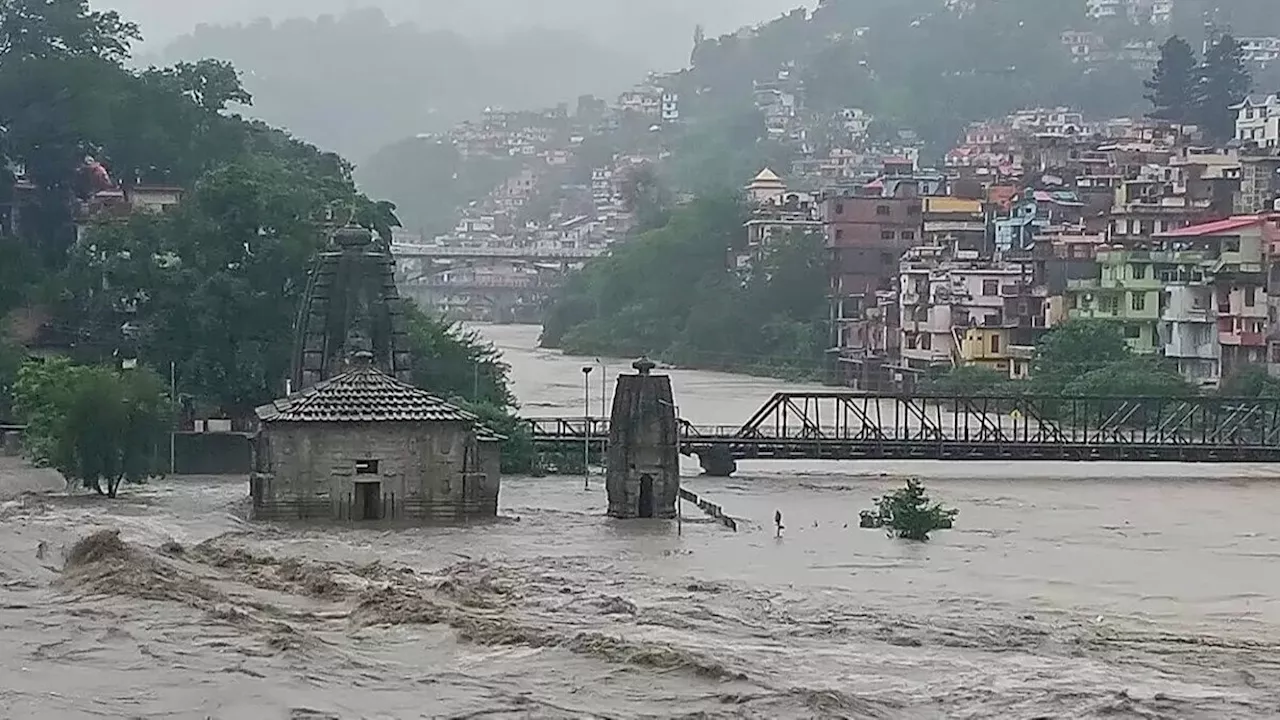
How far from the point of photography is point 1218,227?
224ft

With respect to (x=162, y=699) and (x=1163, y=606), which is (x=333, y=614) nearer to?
(x=162, y=699)

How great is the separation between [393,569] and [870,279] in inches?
2353

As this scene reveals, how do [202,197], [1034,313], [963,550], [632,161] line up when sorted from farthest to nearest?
1. [632,161]
2. [1034,313]
3. [202,197]
4. [963,550]

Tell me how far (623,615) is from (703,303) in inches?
2686

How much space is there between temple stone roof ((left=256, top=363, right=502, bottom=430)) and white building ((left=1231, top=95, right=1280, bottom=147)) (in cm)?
6338

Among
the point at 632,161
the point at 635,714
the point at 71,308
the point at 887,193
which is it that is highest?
the point at 632,161

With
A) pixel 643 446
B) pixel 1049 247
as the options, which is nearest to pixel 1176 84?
pixel 1049 247

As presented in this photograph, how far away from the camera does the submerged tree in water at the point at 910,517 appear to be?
119 ft

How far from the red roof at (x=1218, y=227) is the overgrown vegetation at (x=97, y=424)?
37.7m

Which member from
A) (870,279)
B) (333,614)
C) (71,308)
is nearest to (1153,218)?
(870,279)

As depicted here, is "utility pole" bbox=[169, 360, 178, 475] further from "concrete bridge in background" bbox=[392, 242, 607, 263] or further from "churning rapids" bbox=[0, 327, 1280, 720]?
"concrete bridge in background" bbox=[392, 242, 607, 263]

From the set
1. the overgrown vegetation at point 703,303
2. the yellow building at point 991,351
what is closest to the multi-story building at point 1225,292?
the yellow building at point 991,351

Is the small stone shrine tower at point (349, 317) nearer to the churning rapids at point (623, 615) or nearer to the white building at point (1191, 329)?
the churning rapids at point (623, 615)

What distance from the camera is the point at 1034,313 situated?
73250 mm
